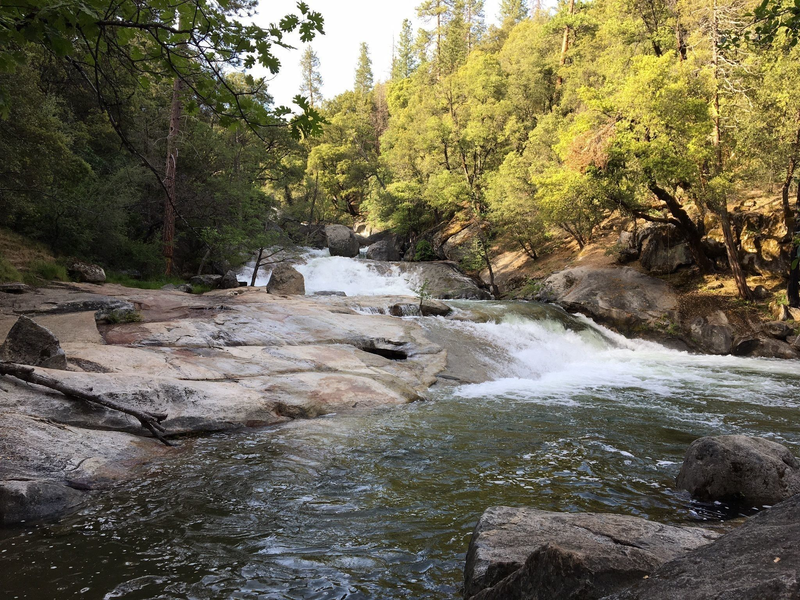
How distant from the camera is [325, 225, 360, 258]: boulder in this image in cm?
3148

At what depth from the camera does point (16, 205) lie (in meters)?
12.5

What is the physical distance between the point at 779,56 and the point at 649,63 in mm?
3427

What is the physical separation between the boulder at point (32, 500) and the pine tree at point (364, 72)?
65230mm

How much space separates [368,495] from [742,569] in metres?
3.54

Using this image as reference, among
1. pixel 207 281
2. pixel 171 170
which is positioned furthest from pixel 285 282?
pixel 171 170

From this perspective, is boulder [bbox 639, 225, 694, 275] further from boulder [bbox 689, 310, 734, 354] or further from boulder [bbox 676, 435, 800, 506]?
boulder [bbox 676, 435, 800, 506]

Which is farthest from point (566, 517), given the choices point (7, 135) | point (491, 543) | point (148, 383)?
point (7, 135)

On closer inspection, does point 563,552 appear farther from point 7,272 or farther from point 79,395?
point 7,272

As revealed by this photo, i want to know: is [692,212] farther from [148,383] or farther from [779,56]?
[148,383]

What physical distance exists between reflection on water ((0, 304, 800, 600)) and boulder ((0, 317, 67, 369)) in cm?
214

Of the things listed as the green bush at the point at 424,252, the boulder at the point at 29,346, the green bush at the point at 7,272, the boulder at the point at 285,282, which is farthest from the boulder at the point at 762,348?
the green bush at the point at 7,272

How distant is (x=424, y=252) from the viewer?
31.2 metres

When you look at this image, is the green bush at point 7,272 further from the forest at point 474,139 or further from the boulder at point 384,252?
the boulder at point 384,252

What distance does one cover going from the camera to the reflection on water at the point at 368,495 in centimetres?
309
